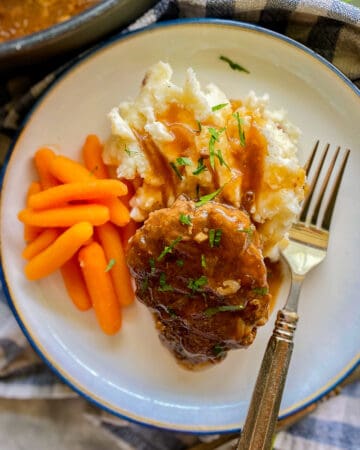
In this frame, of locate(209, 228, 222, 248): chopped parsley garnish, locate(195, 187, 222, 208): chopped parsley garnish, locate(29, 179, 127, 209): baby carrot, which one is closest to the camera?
locate(209, 228, 222, 248): chopped parsley garnish

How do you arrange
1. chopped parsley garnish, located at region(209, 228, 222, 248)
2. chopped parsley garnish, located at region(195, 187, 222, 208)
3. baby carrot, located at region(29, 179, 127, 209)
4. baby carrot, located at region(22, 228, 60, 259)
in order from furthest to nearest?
baby carrot, located at region(22, 228, 60, 259), baby carrot, located at region(29, 179, 127, 209), chopped parsley garnish, located at region(195, 187, 222, 208), chopped parsley garnish, located at region(209, 228, 222, 248)

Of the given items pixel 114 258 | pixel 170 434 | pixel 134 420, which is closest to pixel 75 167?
pixel 114 258

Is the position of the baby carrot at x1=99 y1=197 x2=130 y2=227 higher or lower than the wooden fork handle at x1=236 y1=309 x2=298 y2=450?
higher

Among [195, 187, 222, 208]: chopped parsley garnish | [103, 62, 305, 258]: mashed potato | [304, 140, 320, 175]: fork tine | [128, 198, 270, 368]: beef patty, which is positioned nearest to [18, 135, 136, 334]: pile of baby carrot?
[103, 62, 305, 258]: mashed potato

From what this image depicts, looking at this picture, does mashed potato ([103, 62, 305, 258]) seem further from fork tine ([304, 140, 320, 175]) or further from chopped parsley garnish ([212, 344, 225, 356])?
chopped parsley garnish ([212, 344, 225, 356])

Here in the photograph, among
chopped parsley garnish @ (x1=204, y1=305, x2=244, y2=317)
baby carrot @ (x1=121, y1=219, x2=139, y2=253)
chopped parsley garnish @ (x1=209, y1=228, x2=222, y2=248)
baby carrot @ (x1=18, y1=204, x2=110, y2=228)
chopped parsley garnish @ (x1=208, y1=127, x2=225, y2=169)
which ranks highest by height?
chopped parsley garnish @ (x1=208, y1=127, x2=225, y2=169)
